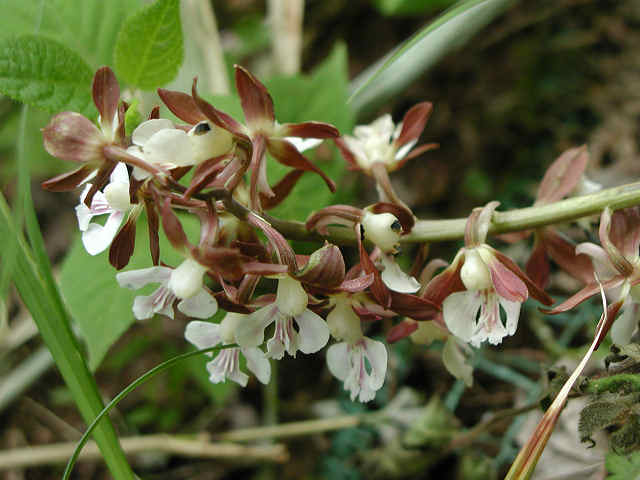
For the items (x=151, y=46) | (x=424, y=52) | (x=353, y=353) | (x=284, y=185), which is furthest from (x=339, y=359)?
(x=424, y=52)

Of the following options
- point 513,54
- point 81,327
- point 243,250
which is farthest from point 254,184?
point 513,54

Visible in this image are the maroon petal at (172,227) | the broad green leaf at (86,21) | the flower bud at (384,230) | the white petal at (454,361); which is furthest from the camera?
the broad green leaf at (86,21)

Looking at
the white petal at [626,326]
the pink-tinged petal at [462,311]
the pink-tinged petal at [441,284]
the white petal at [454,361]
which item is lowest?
the white petal at [454,361]

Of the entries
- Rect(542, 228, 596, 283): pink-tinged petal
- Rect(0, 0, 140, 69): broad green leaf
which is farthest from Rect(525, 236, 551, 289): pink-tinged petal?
Rect(0, 0, 140, 69): broad green leaf

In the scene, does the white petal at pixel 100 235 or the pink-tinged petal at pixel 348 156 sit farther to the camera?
the pink-tinged petal at pixel 348 156

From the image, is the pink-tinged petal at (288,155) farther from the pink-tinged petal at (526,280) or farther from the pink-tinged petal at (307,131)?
the pink-tinged petal at (526,280)

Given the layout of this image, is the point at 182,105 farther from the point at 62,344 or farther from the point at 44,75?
the point at 62,344

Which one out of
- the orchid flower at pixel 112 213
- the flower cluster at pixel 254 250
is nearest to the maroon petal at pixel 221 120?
the flower cluster at pixel 254 250
